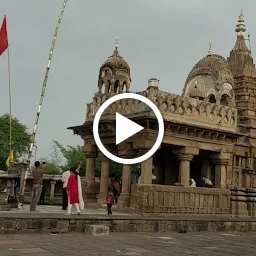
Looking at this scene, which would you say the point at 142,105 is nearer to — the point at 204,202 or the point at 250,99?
the point at 204,202

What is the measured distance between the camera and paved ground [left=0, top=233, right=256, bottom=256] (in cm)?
812

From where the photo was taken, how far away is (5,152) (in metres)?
45.9

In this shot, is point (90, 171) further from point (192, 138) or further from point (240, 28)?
point (240, 28)

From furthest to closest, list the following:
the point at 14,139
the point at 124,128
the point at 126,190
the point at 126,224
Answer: the point at 14,139
the point at 124,128
the point at 126,190
the point at 126,224

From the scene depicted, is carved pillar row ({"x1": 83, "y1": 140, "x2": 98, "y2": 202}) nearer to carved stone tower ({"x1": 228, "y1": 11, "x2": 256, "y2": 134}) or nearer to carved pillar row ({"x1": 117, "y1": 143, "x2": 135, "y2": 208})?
carved pillar row ({"x1": 117, "y1": 143, "x2": 135, "y2": 208})

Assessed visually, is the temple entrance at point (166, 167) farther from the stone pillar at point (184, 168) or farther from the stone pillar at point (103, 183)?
the stone pillar at point (184, 168)

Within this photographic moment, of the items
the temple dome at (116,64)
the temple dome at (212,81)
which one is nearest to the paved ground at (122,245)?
the temple dome at (212,81)

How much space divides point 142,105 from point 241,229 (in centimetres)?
556

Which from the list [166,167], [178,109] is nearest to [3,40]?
[178,109]

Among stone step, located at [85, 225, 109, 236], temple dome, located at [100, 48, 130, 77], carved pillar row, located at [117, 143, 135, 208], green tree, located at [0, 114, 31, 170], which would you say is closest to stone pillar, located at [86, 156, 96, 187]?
carved pillar row, located at [117, 143, 135, 208]

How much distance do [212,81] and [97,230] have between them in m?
10.7

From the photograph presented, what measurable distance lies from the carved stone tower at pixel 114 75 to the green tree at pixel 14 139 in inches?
1156

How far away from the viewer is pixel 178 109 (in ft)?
54.4

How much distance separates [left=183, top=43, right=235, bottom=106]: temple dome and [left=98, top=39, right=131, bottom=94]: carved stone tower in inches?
118
